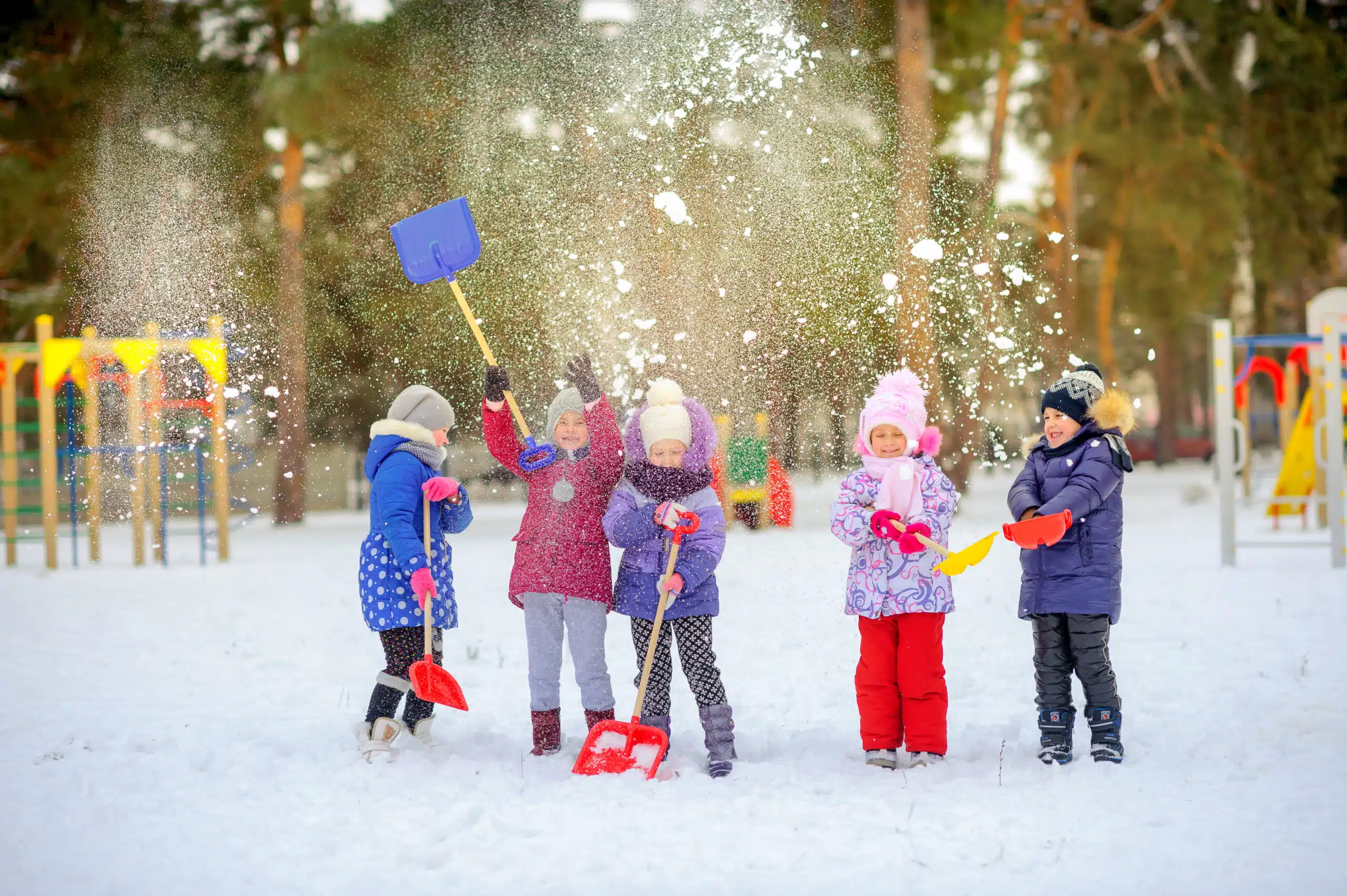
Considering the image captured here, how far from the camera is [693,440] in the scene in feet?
15.7

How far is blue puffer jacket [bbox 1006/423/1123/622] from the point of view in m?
4.61

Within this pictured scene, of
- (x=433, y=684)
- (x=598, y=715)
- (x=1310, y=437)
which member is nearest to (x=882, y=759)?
(x=598, y=715)

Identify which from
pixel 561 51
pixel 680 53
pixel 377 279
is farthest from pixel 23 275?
pixel 680 53

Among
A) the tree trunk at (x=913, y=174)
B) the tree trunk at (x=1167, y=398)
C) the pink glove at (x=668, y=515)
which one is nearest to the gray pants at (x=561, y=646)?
the pink glove at (x=668, y=515)

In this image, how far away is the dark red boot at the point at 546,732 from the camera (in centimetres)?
483

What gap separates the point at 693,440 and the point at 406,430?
1.12m

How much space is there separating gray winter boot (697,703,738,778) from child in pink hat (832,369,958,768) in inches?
18.5

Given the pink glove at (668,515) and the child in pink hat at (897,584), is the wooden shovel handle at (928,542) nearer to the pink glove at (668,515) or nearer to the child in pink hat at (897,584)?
the child in pink hat at (897,584)

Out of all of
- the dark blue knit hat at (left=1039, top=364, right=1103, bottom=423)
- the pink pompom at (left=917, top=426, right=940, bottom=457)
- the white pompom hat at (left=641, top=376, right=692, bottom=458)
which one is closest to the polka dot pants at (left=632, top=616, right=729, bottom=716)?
the white pompom hat at (left=641, top=376, right=692, bottom=458)

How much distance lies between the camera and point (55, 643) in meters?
7.92

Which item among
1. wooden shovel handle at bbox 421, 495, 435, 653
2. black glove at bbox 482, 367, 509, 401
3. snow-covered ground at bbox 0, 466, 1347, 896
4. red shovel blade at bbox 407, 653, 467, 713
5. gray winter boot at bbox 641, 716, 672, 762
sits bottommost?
snow-covered ground at bbox 0, 466, 1347, 896

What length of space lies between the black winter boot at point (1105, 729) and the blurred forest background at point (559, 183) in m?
11.9

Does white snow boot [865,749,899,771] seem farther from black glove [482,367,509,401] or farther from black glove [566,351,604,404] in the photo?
black glove [482,367,509,401]

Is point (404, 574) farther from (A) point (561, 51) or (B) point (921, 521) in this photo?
(A) point (561, 51)
